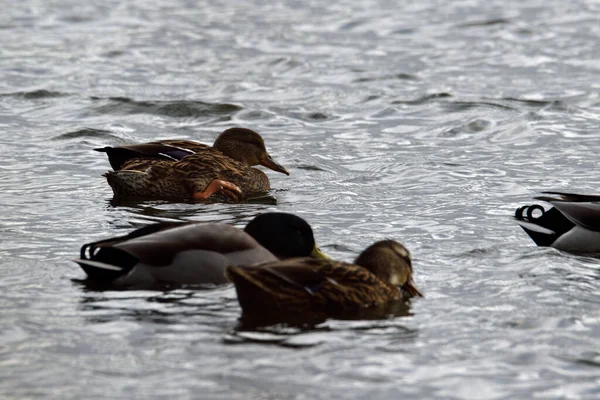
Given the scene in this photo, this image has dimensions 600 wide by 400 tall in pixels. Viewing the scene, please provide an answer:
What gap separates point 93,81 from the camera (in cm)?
1822

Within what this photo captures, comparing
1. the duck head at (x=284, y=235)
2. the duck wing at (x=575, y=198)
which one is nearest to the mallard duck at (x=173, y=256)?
the duck head at (x=284, y=235)

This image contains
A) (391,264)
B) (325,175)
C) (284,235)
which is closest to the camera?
(391,264)

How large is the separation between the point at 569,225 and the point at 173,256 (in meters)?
3.29

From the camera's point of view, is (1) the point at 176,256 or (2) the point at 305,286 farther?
(1) the point at 176,256

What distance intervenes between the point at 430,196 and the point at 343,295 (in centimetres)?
409

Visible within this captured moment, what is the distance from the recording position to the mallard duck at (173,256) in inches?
314

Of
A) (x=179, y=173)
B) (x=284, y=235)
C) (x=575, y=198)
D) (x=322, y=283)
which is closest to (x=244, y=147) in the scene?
(x=179, y=173)

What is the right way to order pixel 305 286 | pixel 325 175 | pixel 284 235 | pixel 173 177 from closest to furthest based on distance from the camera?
pixel 305 286, pixel 284 235, pixel 173 177, pixel 325 175

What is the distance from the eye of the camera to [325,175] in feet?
42.1

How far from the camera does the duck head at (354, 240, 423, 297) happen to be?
794 centimetres

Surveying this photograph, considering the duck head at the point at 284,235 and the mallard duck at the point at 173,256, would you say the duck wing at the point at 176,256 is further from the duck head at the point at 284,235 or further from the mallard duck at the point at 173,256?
the duck head at the point at 284,235

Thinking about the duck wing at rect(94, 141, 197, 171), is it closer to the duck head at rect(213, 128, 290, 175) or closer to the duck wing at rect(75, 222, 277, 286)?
the duck head at rect(213, 128, 290, 175)

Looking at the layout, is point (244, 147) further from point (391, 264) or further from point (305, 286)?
point (305, 286)

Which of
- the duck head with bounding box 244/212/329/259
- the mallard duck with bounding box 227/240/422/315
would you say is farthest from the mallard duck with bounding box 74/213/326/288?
the mallard duck with bounding box 227/240/422/315
